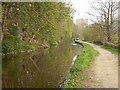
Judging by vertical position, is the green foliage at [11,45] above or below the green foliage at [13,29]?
below

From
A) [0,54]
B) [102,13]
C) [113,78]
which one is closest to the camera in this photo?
[113,78]

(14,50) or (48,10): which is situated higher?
(48,10)

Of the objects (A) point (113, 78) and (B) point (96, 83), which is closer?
(B) point (96, 83)

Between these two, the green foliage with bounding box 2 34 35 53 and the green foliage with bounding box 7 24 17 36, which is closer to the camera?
the green foliage with bounding box 2 34 35 53

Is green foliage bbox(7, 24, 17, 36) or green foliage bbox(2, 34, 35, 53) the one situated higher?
green foliage bbox(7, 24, 17, 36)

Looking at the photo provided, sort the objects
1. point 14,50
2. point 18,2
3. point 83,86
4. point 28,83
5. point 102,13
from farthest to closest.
Result: point 102,13 < point 14,50 < point 18,2 < point 28,83 < point 83,86

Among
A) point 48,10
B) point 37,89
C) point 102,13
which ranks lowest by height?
point 37,89

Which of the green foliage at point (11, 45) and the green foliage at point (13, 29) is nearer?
the green foliage at point (11, 45)

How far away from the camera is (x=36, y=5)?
1223 centimetres

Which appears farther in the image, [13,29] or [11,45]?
[13,29]

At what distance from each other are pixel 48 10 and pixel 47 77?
20.4ft

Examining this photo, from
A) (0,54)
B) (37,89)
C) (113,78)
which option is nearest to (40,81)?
(37,89)

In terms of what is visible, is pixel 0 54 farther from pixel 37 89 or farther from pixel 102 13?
pixel 102 13

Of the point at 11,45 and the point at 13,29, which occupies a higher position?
the point at 13,29
